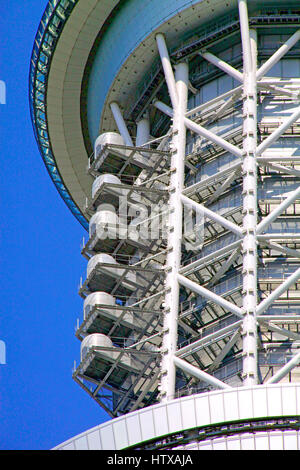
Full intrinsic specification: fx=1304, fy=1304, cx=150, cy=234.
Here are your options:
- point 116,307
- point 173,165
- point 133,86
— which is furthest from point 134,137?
point 116,307

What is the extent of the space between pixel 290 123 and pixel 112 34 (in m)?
14.9

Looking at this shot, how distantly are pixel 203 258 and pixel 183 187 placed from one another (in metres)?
5.85

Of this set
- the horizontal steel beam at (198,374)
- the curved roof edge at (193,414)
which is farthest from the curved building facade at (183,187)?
the curved roof edge at (193,414)

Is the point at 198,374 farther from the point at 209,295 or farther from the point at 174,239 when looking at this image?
the point at 174,239

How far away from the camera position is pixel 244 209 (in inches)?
2662

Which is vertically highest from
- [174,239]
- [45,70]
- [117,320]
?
[45,70]

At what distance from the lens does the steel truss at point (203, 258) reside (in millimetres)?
65000

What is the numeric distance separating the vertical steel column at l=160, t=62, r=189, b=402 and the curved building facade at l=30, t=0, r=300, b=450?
0.27ft

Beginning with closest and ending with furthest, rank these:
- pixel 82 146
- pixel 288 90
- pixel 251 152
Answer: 1. pixel 251 152
2. pixel 288 90
3. pixel 82 146

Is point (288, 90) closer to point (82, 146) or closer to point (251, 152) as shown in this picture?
point (251, 152)

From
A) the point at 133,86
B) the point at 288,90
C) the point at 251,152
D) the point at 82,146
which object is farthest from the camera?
the point at 82,146

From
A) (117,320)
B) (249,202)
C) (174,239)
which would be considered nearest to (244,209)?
(249,202)

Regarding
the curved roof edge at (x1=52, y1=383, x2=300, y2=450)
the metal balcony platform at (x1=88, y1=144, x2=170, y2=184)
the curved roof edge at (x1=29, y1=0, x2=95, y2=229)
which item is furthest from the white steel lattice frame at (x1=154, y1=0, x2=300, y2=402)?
the curved roof edge at (x1=52, y1=383, x2=300, y2=450)

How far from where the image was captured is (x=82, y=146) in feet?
289
